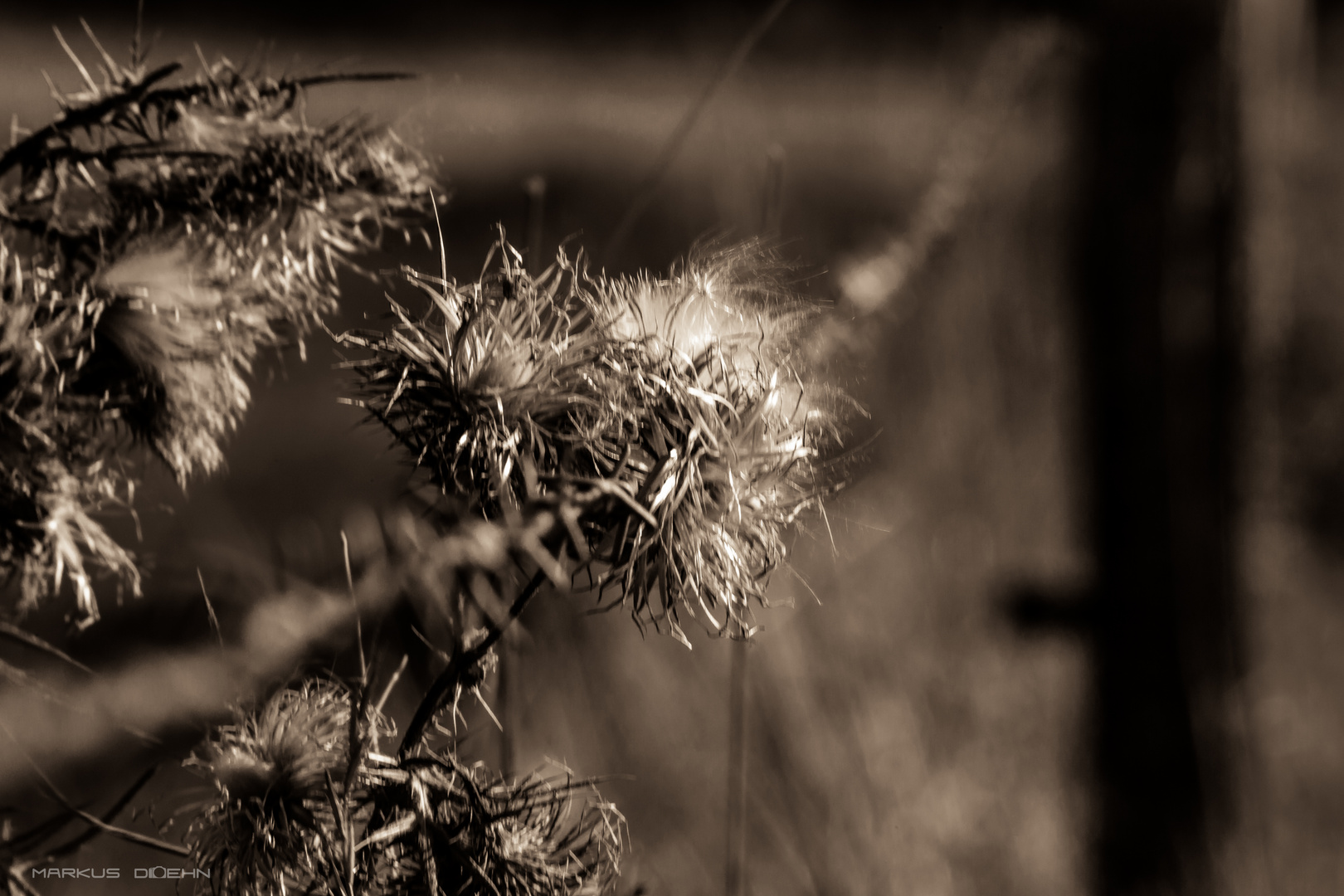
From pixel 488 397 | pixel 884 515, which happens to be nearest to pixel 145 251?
pixel 488 397

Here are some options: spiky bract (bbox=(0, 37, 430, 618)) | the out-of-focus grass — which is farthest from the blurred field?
spiky bract (bbox=(0, 37, 430, 618))

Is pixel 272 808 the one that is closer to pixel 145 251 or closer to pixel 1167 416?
pixel 145 251

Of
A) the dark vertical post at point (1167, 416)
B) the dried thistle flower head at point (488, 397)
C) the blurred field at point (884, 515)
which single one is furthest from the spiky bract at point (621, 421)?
the dark vertical post at point (1167, 416)

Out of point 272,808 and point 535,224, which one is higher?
point 535,224

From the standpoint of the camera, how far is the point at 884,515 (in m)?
1.09

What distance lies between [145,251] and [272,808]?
128 mm

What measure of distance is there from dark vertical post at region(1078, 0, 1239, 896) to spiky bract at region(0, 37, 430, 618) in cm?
38

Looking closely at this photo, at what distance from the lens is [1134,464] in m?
0.49

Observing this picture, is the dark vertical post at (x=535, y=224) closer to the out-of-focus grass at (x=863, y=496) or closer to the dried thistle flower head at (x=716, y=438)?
the dried thistle flower head at (x=716, y=438)

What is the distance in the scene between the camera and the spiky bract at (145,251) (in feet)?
0.72

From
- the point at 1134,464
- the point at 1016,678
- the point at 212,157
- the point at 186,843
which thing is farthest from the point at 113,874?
the point at 1016,678

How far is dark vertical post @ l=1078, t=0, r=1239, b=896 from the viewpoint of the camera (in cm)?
47

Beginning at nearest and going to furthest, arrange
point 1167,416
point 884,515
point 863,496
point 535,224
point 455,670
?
point 455,670 → point 535,224 → point 1167,416 → point 863,496 → point 884,515

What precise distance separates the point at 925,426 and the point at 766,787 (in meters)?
0.53
